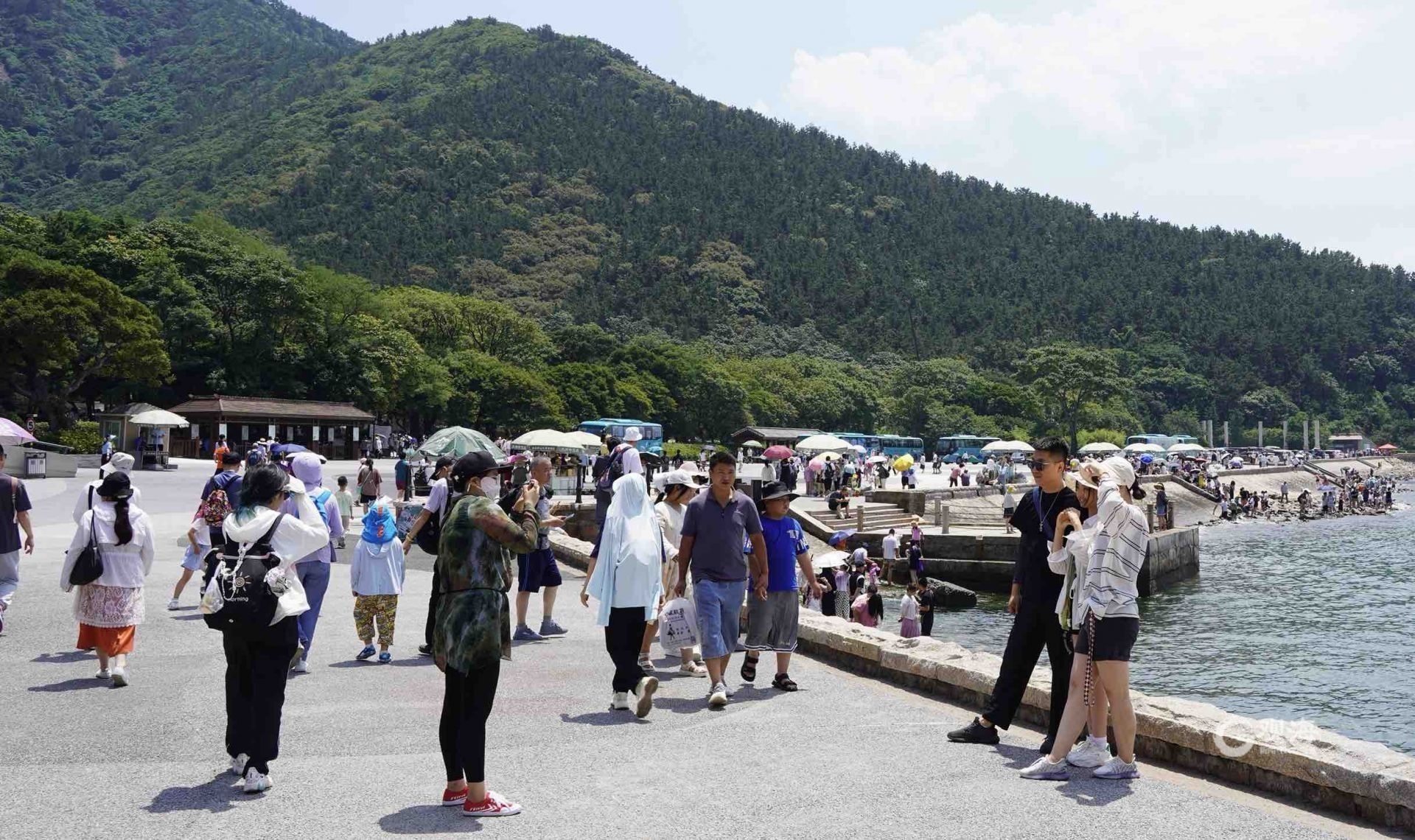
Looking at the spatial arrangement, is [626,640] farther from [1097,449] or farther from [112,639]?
[1097,449]

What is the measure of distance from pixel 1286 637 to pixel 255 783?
2190 centimetres

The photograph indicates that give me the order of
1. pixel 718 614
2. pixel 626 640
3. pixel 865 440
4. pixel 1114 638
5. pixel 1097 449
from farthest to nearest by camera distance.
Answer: pixel 865 440 → pixel 1097 449 → pixel 718 614 → pixel 626 640 → pixel 1114 638

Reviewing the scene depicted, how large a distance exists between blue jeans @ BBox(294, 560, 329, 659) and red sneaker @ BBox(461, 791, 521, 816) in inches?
143

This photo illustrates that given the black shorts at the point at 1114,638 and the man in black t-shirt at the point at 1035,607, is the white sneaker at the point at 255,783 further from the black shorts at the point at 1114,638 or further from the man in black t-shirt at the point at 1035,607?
the black shorts at the point at 1114,638

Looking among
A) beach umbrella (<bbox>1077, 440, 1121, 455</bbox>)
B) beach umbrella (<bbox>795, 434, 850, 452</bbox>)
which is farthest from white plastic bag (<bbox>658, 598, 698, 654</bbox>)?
beach umbrella (<bbox>1077, 440, 1121, 455</bbox>)

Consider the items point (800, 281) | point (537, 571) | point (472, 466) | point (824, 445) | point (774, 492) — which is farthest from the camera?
point (800, 281)

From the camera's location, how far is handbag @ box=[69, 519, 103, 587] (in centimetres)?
734

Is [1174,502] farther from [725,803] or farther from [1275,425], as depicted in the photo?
[1275,425]

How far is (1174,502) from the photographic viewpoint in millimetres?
55031

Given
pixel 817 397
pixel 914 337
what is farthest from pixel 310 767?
pixel 914 337

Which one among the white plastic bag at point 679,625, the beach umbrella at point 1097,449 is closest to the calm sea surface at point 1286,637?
the white plastic bag at point 679,625

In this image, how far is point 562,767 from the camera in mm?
5602

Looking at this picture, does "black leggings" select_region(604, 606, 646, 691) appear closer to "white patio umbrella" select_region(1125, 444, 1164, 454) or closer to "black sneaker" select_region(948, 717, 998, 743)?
"black sneaker" select_region(948, 717, 998, 743)
